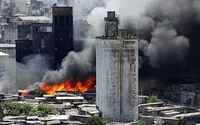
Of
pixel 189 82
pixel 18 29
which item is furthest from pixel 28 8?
pixel 189 82

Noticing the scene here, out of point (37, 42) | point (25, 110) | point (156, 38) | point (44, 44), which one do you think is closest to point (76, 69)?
point (156, 38)

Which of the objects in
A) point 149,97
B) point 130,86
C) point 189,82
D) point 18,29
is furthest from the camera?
point 18,29

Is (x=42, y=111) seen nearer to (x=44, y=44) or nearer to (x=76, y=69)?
(x=76, y=69)

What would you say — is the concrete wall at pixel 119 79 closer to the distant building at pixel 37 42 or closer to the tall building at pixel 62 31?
the tall building at pixel 62 31

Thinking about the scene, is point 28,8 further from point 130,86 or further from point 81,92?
point 130,86

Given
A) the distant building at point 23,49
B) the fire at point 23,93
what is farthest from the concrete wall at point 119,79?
the distant building at point 23,49

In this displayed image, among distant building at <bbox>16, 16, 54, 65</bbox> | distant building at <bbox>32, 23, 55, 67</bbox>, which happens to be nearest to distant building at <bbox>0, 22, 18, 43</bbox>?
distant building at <bbox>16, 16, 54, 65</bbox>

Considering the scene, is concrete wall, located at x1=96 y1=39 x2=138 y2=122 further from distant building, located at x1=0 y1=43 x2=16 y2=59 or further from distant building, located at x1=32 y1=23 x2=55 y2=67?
distant building, located at x1=0 y1=43 x2=16 y2=59
